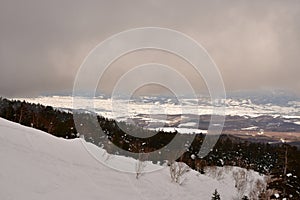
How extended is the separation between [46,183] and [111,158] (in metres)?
11.9

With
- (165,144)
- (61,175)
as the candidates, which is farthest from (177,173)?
(165,144)

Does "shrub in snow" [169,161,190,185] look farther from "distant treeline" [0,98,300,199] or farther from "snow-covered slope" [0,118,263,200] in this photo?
"distant treeline" [0,98,300,199]

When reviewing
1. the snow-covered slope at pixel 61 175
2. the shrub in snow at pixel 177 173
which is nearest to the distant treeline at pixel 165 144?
the shrub in snow at pixel 177 173

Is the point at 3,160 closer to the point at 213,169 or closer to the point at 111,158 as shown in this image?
the point at 111,158

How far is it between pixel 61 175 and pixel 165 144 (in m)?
50.3

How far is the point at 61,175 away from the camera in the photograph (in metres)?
17.8

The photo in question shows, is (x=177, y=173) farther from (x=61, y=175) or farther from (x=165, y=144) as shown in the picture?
(x=165, y=144)

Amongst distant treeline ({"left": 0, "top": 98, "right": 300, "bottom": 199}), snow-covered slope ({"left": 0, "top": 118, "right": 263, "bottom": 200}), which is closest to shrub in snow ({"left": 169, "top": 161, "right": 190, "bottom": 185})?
snow-covered slope ({"left": 0, "top": 118, "right": 263, "bottom": 200})

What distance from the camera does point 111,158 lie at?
90.2ft

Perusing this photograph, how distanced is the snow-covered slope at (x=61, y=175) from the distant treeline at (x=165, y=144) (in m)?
8.53

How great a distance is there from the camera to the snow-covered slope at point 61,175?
14.7 meters

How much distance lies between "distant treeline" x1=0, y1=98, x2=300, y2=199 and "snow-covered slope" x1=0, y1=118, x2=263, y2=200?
853 cm

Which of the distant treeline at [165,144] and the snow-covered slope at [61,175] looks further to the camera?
the distant treeline at [165,144]

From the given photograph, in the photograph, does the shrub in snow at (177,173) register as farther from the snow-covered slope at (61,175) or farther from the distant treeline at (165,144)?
the distant treeline at (165,144)
